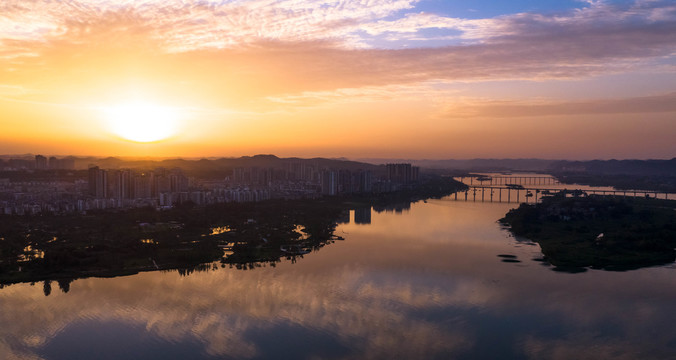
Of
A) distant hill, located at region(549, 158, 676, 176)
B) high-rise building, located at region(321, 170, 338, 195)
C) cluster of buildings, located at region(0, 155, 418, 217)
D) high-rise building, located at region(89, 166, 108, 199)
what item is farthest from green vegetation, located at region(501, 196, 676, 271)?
distant hill, located at region(549, 158, 676, 176)

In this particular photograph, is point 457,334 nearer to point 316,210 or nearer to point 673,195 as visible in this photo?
point 316,210

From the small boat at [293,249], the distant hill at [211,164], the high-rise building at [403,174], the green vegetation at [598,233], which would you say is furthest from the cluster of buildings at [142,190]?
the green vegetation at [598,233]

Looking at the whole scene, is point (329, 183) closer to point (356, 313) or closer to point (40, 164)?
point (356, 313)

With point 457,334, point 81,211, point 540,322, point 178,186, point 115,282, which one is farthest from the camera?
point 178,186

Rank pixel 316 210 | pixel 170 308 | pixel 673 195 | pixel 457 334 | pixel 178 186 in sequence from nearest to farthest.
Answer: pixel 457 334
pixel 170 308
pixel 316 210
pixel 178 186
pixel 673 195

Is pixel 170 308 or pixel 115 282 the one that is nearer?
pixel 170 308

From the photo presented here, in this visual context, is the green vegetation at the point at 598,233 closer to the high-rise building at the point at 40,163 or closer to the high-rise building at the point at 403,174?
the high-rise building at the point at 403,174

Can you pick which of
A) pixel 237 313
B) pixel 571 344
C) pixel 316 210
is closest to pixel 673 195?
pixel 316 210
